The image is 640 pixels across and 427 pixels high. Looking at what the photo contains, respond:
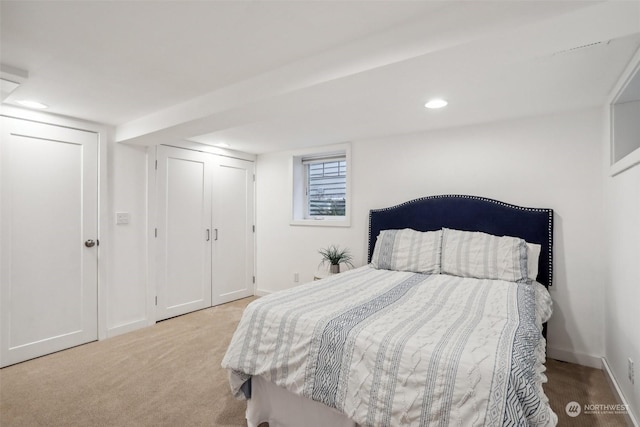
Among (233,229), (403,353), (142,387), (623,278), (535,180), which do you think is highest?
(535,180)

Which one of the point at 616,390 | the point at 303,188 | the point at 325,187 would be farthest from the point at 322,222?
the point at 616,390

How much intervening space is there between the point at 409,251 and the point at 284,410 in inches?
72.6

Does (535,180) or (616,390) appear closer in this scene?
(616,390)

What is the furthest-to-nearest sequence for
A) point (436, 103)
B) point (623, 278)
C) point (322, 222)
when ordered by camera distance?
point (322, 222) → point (436, 103) → point (623, 278)

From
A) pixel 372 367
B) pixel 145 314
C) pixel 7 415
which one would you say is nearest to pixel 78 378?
pixel 7 415

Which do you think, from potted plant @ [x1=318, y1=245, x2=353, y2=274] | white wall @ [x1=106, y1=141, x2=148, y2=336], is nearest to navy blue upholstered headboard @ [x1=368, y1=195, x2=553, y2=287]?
potted plant @ [x1=318, y1=245, x2=353, y2=274]

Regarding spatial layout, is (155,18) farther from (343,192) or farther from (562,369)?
(562,369)

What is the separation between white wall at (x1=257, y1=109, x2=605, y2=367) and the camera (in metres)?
2.77

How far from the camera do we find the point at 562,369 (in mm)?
2695

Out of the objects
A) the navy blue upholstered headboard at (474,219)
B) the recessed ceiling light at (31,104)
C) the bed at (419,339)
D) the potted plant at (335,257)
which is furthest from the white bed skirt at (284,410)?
the recessed ceiling light at (31,104)

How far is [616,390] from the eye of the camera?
223 cm

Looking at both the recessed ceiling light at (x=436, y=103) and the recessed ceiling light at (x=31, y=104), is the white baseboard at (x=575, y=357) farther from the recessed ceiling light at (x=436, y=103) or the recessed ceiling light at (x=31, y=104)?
the recessed ceiling light at (x=31, y=104)

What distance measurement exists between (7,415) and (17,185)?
70.2 inches

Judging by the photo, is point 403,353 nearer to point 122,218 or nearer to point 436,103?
point 436,103
